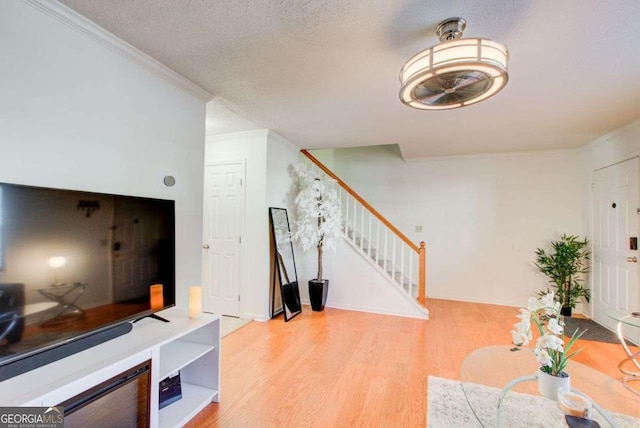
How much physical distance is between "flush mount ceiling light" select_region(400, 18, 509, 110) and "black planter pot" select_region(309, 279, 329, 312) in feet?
9.59

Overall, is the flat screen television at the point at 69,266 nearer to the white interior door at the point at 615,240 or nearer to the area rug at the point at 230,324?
the area rug at the point at 230,324

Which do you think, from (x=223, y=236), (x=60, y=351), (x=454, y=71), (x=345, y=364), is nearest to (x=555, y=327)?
(x=454, y=71)

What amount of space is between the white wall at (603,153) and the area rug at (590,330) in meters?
0.36

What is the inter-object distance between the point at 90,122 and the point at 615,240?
540cm

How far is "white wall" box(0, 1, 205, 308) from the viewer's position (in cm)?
142

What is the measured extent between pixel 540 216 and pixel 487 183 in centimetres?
90

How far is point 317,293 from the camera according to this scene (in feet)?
13.6

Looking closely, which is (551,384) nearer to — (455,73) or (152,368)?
(455,73)

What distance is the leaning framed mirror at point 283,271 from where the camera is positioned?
3.84m

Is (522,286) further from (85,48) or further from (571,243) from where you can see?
(85,48)

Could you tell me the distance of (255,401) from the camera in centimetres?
210

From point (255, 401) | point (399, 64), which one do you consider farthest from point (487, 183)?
point (255, 401)

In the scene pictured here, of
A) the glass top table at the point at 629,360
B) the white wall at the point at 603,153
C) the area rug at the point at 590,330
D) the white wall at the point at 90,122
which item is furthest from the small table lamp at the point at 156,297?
the white wall at the point at 603,153
